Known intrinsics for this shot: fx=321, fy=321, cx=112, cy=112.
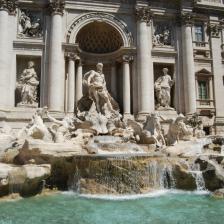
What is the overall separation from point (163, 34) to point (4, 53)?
10.7m

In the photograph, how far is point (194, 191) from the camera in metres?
12.6

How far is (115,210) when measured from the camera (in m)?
9.48

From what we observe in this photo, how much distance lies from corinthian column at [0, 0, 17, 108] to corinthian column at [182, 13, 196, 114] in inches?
448

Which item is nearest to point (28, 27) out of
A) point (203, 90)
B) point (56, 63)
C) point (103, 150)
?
point (56, 63)

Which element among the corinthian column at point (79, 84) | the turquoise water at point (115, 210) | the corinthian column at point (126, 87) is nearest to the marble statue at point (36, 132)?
the turquoise water at point (115, 210)

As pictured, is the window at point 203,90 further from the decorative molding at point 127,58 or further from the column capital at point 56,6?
the column capital at point 56,6

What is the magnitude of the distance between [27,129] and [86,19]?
9.44 meters

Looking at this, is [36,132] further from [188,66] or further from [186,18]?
[186,18]

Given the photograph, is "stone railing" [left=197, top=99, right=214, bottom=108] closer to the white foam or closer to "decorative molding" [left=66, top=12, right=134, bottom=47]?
"decorative molding" [left=66, top=12, right=134, bottom=47]

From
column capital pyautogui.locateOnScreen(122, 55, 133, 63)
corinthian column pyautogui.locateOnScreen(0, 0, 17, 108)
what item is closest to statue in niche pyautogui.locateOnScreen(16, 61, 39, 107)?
corinthian column pyautogui.locateOnScreen(0, 0, 17, 108)

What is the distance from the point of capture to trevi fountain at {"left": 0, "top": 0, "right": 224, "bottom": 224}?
9.73 meters

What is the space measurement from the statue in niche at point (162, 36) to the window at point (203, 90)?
145 inches

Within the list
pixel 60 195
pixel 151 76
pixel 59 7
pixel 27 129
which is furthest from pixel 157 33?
pixel 60 195

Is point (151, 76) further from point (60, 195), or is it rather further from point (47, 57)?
point (60, 195)
